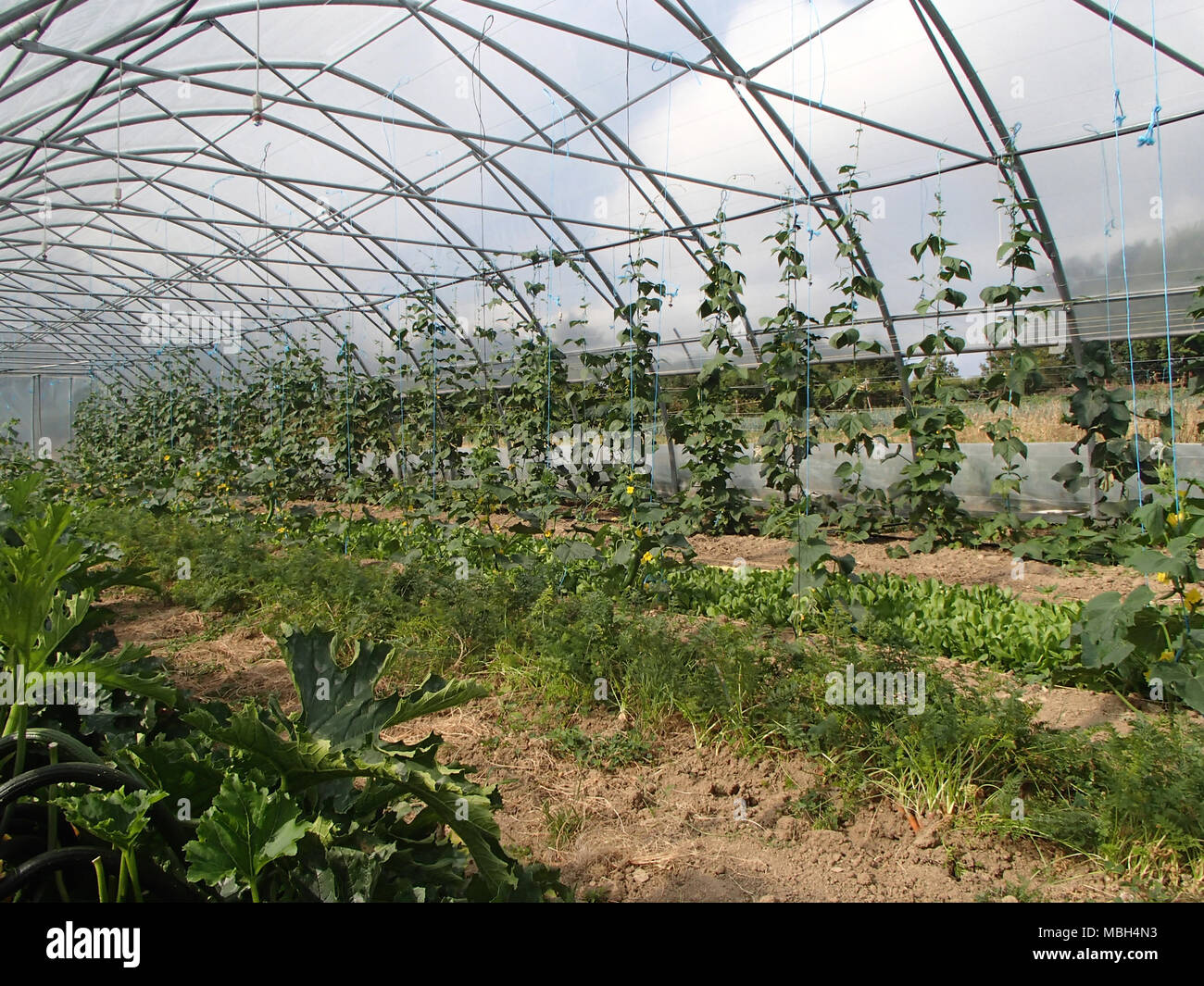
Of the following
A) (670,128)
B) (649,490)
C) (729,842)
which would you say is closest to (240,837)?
(729,842)

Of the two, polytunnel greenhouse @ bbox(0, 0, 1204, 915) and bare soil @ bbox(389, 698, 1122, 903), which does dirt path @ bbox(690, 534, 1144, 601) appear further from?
bare soil @ bbox(389, 698, 1122, 903)

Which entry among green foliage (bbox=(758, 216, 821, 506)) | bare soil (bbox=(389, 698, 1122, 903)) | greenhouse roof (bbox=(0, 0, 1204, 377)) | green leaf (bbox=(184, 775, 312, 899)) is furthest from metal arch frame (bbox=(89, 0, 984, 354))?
green leaf (bbox=(184, 775, 312, 899))

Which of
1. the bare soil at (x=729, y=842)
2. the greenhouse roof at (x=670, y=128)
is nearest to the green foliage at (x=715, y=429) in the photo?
the greenhouse roof at (x=670, y=128)

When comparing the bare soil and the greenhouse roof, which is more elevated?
the greenhouse roof

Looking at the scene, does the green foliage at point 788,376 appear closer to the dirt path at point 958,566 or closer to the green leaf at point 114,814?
the dirt path at point 958,566

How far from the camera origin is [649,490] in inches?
241

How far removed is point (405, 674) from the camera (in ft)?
12.8

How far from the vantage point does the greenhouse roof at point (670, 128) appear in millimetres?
5891

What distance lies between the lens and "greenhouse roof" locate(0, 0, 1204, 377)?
19.3ft

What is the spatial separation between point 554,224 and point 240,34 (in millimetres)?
3923

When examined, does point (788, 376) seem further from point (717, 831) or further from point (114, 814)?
point (114, 814)

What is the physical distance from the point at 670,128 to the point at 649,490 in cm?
375

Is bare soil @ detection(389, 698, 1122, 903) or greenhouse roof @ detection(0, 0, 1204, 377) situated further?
greenhouse roof @ detection(0, 0, 1204, 377)

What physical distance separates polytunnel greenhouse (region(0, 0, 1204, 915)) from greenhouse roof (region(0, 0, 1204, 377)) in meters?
0.04
